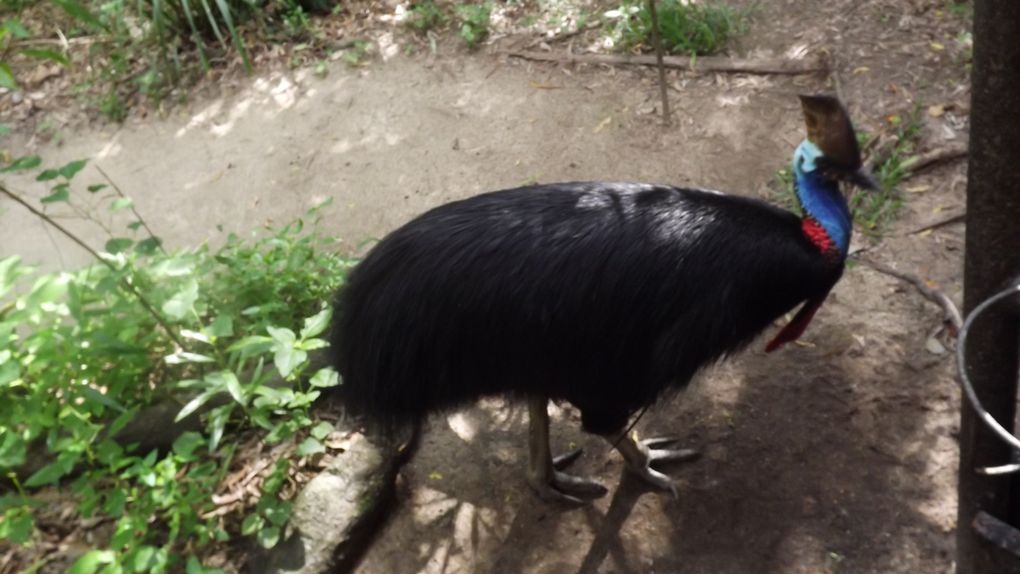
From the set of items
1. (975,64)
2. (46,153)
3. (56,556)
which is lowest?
(56,556)

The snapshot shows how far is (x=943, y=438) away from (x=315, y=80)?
12.1 ft

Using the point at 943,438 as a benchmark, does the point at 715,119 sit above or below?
above

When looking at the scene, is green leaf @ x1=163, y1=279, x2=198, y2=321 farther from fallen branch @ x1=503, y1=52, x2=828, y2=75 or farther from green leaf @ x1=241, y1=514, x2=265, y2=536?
fallen branch @ x1=503, y1=52, x2=828, y2=75

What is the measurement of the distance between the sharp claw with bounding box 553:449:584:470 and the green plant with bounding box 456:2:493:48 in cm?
273

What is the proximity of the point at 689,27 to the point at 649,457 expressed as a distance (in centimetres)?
255

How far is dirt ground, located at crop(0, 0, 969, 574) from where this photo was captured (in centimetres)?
257

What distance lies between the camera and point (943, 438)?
2.64 metres

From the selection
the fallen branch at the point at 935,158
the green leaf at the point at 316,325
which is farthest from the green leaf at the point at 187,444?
the fallen branch at the point at 935,158

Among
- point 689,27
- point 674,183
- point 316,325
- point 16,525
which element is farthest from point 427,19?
point 16,525

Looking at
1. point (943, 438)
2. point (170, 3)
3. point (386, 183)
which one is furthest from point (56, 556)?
point (170, 3)

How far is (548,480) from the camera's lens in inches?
107

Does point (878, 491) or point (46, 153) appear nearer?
point (878, 491)

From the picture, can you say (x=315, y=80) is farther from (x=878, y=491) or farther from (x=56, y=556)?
(x=878, y=491)

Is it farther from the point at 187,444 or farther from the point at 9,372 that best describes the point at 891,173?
the point at 9,372
